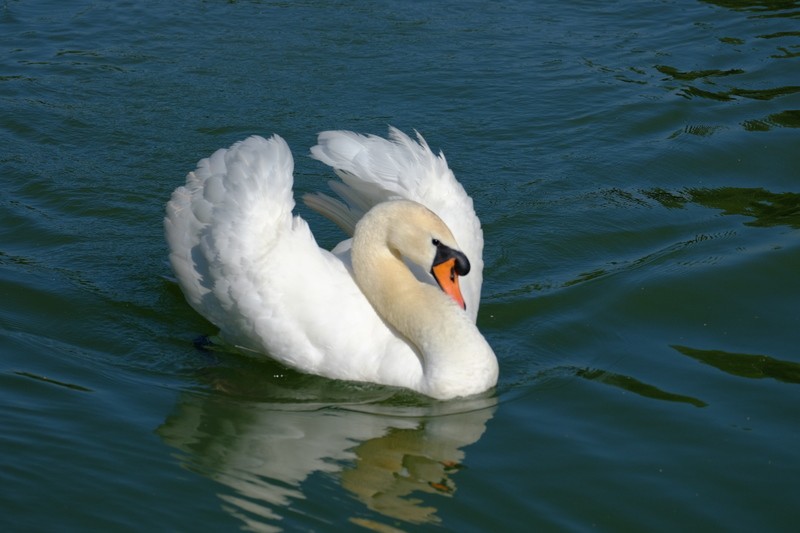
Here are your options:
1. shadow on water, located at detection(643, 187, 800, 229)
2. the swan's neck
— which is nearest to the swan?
the swan's neck

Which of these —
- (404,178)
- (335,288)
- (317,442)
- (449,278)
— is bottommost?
(317,442)

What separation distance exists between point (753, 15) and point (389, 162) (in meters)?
6.87

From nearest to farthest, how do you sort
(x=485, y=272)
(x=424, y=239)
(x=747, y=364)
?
(x=424, y=239)
(x=747, y=364)
(x=485, y=272)

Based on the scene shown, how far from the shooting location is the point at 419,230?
636 centimetres

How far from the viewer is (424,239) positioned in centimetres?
636

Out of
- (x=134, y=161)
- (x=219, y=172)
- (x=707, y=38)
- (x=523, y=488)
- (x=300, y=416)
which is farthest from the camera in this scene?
(x=707, y=38)

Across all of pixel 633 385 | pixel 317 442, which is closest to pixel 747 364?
pixel 633 385

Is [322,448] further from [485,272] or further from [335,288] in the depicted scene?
[485,272]

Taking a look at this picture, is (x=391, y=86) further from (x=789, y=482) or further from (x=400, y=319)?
(x=789, y=482)

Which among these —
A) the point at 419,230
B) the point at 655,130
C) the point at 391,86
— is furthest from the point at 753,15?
the point at 419,230

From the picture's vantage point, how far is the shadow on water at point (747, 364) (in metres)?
6.66

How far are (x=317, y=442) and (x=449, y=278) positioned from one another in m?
→ 1.16

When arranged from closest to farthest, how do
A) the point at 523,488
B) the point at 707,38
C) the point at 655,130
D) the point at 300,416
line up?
1. the point at 523,488
2. the point at 300,416
3. the point at 655,130
4. the point at 707,38

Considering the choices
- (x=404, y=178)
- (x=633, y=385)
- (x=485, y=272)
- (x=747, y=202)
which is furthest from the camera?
(x=747, y=202)
